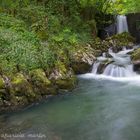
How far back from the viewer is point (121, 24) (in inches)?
959

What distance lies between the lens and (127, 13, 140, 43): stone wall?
77.5 feet

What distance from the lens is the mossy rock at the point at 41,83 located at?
480 inches

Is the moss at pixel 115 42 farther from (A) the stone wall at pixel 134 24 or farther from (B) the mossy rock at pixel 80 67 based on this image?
(B) the mossy rock at pixel 80 67

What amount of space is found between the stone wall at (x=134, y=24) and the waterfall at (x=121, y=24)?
12.0 inches

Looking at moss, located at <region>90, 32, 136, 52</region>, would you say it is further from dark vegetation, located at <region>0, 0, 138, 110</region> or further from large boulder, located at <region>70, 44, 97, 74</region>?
large boulder, located at <region>70, 44, 97, 74</region>

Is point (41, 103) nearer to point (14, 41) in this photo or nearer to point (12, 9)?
point (14, 41)

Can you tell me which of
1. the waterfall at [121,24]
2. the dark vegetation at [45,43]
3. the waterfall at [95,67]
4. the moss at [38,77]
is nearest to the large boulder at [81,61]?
the dark vegetation at [45,43]

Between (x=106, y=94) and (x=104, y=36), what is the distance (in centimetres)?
1106

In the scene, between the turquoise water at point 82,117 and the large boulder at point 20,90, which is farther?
the large boulder at point 20,90

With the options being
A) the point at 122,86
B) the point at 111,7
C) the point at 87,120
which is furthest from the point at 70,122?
the point at 111,7

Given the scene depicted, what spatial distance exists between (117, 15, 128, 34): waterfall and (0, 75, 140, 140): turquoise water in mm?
11254

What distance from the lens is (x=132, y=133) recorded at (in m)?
8.51

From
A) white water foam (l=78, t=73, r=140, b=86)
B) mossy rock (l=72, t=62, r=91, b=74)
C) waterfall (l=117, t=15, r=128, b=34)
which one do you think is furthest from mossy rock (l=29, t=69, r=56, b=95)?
waterfall (l=117, t=15, r=128, b=34)

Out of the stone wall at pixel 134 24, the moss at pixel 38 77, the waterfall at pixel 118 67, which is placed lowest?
the waterfall at pixel 118 67
